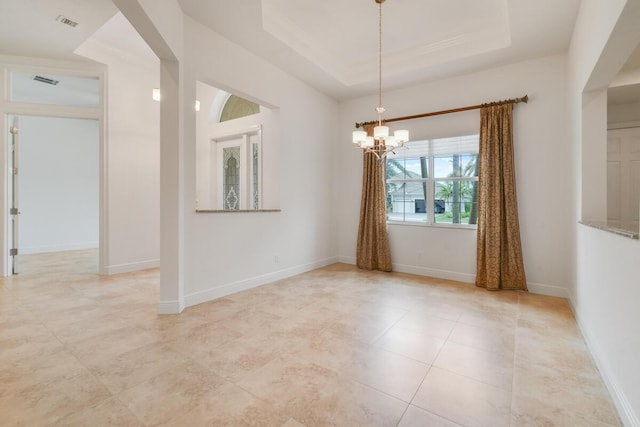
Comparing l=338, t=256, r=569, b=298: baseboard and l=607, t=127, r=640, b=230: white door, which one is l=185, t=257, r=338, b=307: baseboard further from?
l=607, t=127, r=640, b=230: white door

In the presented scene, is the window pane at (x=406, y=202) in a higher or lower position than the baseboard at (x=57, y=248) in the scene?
higher

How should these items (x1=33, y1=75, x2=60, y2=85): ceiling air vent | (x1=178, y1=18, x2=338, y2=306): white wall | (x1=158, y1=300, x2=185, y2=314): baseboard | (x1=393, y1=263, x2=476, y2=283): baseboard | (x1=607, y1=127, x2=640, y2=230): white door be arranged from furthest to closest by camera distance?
(x1=33, y1=75, x2=60, y2=85): ceiling air vent
(x1=393, y1=263, x2=476, y2=283): baseboard
(x1=607, y1=127, x2=640, y2=230): white door
(x1=178, y1=18, x2=338, y2=306): white wall
(x1=158, y1=300, x2=185, y2=314): baseboard

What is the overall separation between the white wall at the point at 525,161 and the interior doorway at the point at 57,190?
6.33 m

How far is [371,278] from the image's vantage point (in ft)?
15.1

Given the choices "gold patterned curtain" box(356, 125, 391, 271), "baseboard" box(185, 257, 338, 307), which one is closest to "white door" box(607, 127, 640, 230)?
"gold patterned curtain" box(356, 125, 391, 271)

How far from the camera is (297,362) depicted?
2.17 meters

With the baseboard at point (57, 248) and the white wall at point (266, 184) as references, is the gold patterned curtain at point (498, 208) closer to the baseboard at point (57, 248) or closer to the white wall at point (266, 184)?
the white wall at point (266, 184)

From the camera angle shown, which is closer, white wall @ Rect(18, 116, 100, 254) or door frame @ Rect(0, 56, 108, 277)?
door frame @ Rect(0, 56, 108, 277)

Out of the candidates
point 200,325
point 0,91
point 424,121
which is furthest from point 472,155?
point 0,91

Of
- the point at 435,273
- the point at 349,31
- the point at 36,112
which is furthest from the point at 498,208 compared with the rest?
the point at 36,112

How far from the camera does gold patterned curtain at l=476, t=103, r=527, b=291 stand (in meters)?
3.98

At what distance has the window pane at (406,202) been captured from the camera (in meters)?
4.95

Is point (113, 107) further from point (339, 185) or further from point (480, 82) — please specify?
point (480, 82)

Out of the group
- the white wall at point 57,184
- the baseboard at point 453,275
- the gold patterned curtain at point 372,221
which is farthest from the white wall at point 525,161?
the white wall at point 57,184
